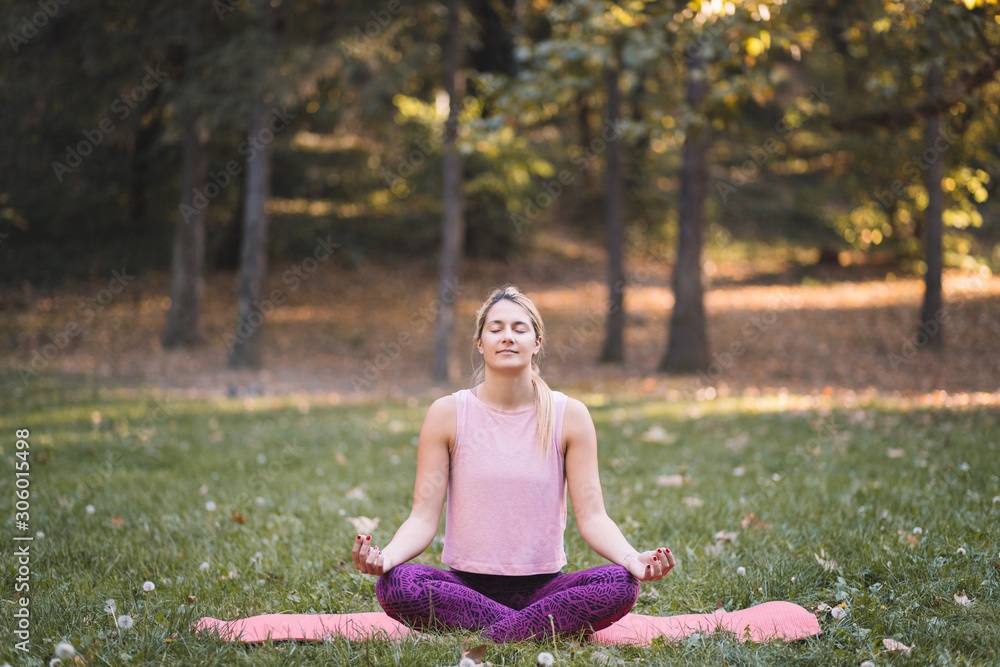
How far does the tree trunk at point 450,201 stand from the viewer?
1330cm

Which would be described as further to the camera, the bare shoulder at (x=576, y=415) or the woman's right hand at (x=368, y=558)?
the bare shoulder at (x=576, y=415)

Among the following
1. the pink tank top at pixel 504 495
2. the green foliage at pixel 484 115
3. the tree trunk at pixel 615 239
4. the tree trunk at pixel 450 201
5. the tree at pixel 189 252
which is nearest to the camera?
the pink tank top at pixel 504 495

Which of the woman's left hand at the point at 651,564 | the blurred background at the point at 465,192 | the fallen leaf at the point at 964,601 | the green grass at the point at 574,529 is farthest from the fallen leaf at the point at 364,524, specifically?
the blurred background at the point at 465,192

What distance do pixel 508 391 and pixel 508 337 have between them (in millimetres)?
229

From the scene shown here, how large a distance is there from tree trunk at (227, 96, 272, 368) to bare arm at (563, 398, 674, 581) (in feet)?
40.3

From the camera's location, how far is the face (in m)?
3.03

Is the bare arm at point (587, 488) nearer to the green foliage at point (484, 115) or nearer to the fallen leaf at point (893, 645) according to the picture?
the fallen leaf at point (893, 645)

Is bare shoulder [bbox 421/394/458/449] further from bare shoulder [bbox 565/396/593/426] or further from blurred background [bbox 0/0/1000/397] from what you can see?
blurred background [bbox 0/0/1000/397]

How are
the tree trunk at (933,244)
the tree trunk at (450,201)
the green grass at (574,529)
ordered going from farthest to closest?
the tree trunk at (450,201), the tree trunk at (933,244), the green grass at (574,529)

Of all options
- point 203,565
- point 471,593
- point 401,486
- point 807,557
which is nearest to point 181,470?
point 401,486

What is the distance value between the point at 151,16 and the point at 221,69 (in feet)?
5.20

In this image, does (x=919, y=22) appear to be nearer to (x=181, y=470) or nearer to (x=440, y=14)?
(x=181, y=470)

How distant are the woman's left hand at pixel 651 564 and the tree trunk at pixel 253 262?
12.7 metres

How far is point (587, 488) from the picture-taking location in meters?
3.09
